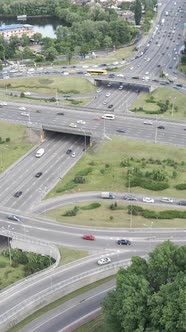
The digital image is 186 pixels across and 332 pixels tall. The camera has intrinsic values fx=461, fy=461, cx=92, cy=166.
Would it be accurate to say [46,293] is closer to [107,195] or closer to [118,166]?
[107,195]

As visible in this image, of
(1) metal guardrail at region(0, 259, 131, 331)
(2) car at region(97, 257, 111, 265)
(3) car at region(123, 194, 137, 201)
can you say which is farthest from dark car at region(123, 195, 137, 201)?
(2) car at region(97, 257, 111, 265)

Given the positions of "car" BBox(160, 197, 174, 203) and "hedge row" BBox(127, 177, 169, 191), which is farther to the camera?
"hedge row" BBox(127, 177, 169, 191)

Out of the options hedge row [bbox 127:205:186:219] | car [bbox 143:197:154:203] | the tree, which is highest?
the tree

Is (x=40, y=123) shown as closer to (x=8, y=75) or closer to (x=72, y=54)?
(x=8, y=75)

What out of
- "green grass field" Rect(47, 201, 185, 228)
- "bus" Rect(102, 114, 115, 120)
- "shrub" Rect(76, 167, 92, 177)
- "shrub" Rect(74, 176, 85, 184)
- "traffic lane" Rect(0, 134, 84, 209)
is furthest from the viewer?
"bus" Rect(102, 114, 115, 120)

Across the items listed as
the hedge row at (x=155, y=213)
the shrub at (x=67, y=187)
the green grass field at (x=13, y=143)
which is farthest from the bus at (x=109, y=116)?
the hedge row at (x=155, y=213)

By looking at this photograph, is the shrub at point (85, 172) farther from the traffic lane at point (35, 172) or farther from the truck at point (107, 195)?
the truck at point (107, 195)

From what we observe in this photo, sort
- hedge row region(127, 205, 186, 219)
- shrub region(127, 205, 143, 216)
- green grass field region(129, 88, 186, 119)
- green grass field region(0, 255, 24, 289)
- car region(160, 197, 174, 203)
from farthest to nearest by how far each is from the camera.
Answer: green grass field region(129, 88, 186, 119) → car region(160, 197, 174, 203) → shrub region(127, 205, 143, 216) → hedge row region(127, 205, 186, 219) → green grass field region(0, 255, 24, 289)

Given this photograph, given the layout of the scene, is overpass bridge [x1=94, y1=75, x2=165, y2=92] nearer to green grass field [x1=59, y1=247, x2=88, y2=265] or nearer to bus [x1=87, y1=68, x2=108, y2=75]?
bus [x1=87, y1=68, x2=108, y2=75]
